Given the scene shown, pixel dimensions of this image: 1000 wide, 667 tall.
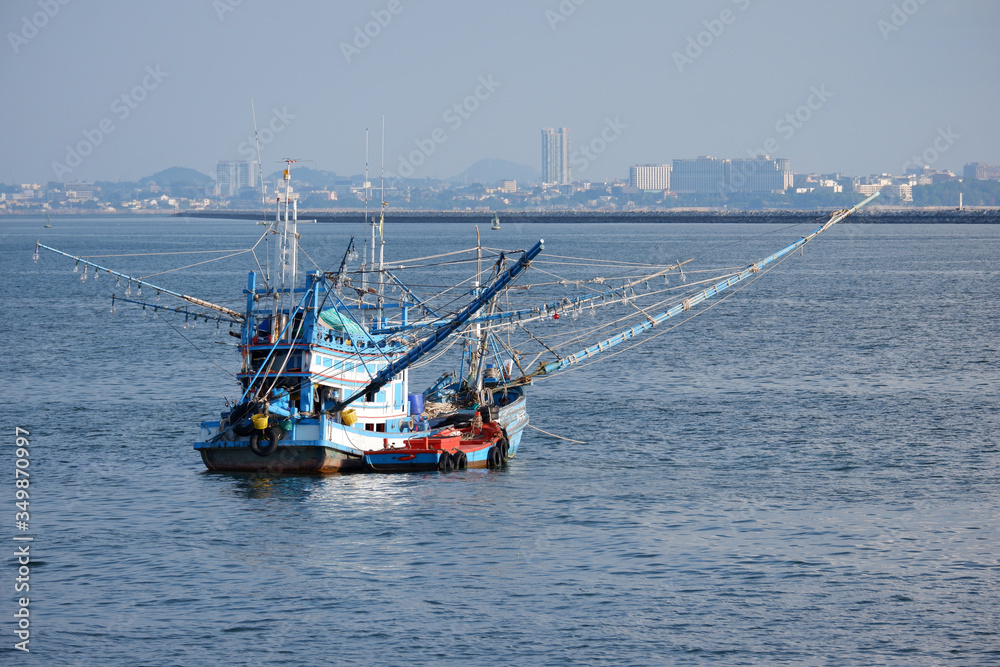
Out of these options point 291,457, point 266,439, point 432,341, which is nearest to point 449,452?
point 432,341

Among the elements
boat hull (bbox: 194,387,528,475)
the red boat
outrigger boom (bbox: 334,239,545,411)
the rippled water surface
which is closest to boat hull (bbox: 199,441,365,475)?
boat hull (bbox: 194,387,528,475)

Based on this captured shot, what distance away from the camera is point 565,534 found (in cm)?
3294

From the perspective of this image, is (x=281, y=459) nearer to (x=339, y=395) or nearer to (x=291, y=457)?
(x=291, y=457)

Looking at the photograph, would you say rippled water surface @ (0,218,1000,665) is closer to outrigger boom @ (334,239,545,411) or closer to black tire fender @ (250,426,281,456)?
black tire fender @ (250,426,281,456)

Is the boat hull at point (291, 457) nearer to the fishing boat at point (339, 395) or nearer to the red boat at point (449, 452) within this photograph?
the fishing boat at point (339, 395)

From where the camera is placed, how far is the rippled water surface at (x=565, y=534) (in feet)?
84.6

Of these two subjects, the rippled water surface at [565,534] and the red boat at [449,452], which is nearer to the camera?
the rippled water surface at [565,534]

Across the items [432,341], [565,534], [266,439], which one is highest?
[432,341]

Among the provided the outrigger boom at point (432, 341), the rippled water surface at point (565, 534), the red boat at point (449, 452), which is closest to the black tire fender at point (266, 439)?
the rippled water surface at point (565, 534)

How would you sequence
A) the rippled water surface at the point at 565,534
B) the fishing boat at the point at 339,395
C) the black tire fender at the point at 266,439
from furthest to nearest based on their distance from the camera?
1. the fishing boat at the point at 339,395
2. the black tire fender at the point at 266,439
3. the rippled water surface at the point at 565,534

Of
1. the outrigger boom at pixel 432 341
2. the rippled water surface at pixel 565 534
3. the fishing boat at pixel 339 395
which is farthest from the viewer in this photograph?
→ the outrigger boom at pixel 432 341

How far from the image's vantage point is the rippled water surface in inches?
1015

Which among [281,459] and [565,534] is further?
[281,459]

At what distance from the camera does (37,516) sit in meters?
34.8
